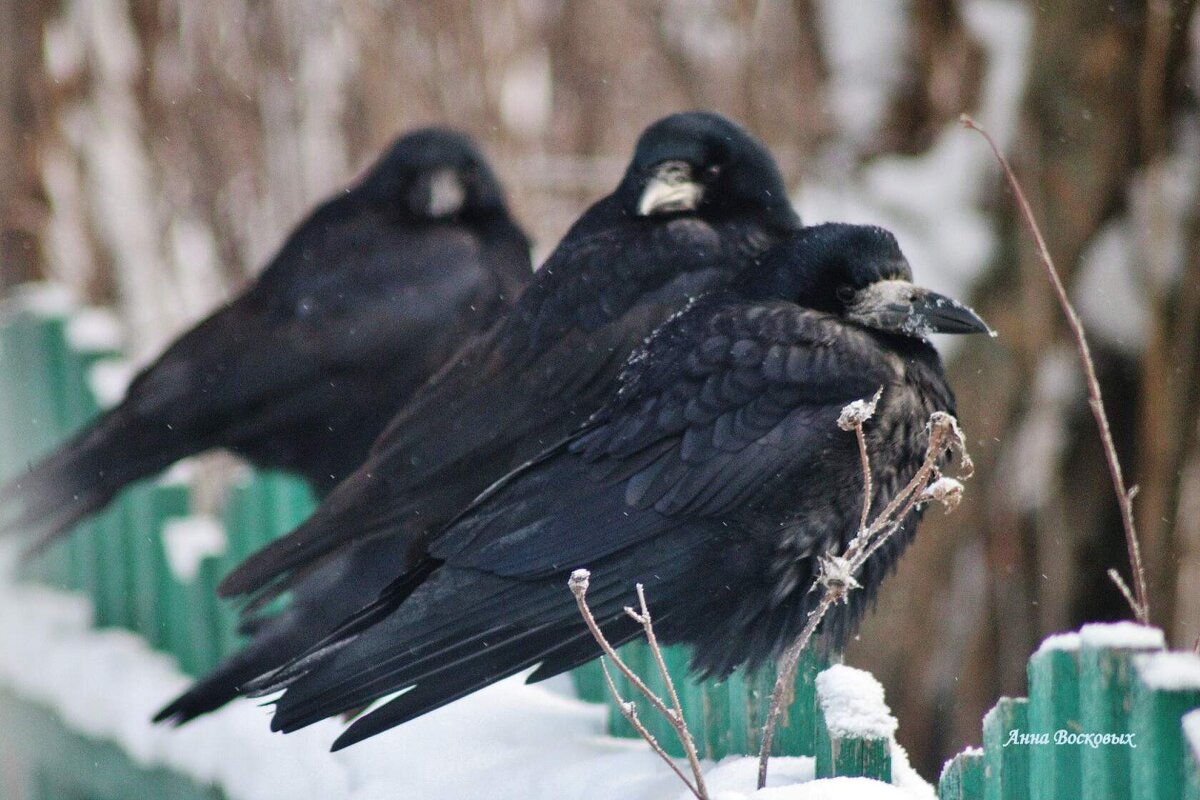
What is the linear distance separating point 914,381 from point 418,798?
1095 millimetres

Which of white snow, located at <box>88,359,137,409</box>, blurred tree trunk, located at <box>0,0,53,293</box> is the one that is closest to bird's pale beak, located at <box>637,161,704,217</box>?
white snow, located at <box>88,359,137,409</box>

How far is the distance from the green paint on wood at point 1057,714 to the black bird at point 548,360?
126 centimetres

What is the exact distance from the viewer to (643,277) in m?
3.10

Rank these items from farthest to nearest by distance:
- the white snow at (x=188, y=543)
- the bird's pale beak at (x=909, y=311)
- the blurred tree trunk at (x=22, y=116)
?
the blurred tree trunk at (x=22, y=116), the white snow at (x=188, y=543), the bird's pale beak at (x=909, y=311)

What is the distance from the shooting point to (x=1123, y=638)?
5.91 ft

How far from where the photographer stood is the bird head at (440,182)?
4266 millimetres

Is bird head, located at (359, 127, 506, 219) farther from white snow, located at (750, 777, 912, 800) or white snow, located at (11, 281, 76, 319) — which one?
white snow, located at (750, 777, 912, 800)

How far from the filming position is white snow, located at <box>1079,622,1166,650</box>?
70.4 inches

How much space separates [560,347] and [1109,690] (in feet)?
4.88

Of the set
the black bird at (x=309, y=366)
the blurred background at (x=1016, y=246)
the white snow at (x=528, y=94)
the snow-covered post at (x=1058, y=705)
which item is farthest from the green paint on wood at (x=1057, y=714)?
the white snow at (x=528, y=94)

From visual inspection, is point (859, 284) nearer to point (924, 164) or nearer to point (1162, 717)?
point (1162, 717)

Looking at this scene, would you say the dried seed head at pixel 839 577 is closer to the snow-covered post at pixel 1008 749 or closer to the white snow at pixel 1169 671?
the snow-covered post at pixel 1008 749

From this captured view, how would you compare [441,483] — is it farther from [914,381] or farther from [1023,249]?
[1023,249]

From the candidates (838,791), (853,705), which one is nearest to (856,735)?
(853,705)
